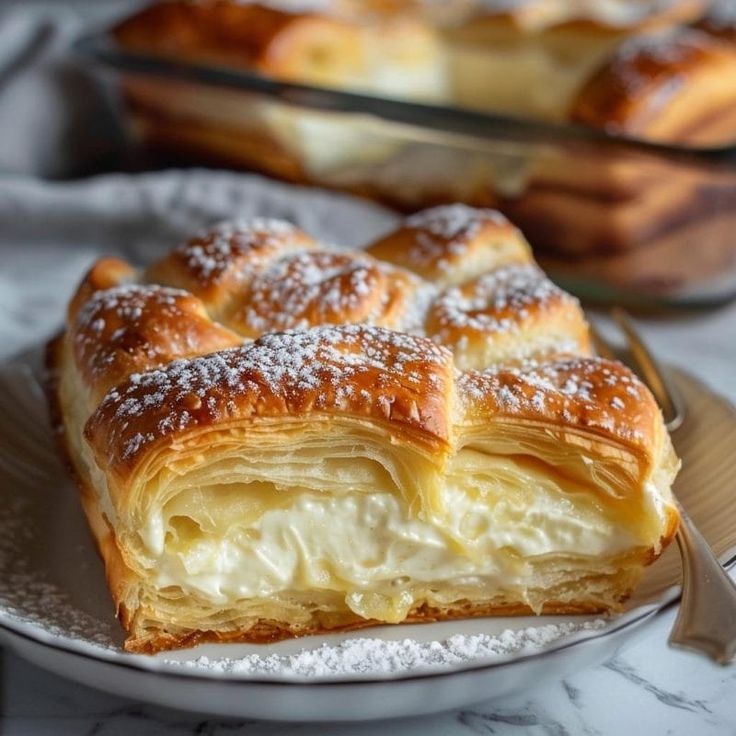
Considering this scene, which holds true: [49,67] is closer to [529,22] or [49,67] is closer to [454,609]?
[529,22]

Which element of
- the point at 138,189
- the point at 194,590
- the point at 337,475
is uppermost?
the point at 337,475

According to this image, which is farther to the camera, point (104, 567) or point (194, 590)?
point (104, 567)

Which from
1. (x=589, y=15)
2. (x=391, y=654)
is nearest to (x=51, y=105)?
(x=589, y=15)

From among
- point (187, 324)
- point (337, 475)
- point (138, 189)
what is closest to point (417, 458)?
point (337, 475)

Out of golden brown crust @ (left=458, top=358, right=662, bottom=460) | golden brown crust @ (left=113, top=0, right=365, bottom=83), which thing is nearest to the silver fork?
golden brown crust @ (left=458, top=358, right=662, bottom=460)

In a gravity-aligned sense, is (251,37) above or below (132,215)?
above

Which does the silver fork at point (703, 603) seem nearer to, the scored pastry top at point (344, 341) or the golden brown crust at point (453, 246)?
the scored pastry top at point (344, 341)

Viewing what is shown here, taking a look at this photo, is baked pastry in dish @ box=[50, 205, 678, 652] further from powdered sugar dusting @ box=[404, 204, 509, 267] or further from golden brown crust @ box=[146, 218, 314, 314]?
powdered sugar dusting @ box=[404, 204, 509, 267]

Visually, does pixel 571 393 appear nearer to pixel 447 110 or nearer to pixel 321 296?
pixel 321 296
